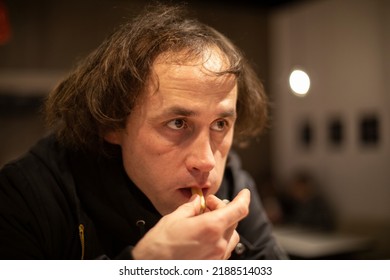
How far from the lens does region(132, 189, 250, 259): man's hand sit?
0.64 metres

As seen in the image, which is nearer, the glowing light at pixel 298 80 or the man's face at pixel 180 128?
the man's face at pixel 180 128

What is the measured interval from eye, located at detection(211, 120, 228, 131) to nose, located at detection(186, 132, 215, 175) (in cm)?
3

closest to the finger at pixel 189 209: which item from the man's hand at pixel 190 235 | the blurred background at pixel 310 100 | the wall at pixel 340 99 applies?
the man's hand at pixel 190 235

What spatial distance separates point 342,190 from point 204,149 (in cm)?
247

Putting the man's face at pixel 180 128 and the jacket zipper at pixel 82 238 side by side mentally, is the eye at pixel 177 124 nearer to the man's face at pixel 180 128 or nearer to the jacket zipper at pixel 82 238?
A: the man's face at pixel 180 128

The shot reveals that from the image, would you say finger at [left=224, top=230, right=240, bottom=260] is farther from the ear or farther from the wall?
the wall

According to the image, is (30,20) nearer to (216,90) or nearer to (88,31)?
(88,31)

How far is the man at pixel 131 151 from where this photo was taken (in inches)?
29.2

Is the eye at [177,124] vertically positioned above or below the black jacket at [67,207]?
above

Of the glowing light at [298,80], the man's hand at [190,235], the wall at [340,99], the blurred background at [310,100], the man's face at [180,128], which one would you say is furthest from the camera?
the wall at [340,99]

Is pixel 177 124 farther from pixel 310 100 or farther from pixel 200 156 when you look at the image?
pixel 310 100

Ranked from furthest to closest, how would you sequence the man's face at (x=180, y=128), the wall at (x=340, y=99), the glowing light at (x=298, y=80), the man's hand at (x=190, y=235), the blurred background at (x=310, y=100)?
the wall at (x=340, y=99) < the blurred background at (x=310, y=100) < the glowing light at (x=298, y=80) < the man's face at (x=180, y=128) < the man's hand at (x=190, y=235)

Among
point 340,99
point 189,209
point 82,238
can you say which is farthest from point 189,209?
point 340,99
